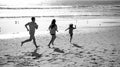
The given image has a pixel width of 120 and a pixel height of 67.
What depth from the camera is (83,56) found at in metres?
7.76

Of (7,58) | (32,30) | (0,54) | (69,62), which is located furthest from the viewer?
(32,30)

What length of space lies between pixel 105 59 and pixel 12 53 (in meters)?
4.59

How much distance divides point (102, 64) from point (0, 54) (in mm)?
4918

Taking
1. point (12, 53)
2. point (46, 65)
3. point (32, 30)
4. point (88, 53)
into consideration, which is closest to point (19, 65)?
point (46, 65)

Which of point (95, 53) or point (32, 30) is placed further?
point (32, 30)

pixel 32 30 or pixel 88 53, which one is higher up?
pixel 32 30

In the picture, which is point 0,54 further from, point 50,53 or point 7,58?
point 50,53

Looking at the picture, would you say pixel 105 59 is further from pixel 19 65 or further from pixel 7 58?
pixel 7 58

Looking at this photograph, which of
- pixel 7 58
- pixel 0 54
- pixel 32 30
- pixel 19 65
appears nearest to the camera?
pixel 19 65

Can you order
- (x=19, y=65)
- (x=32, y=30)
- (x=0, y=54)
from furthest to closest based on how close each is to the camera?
(x=32, y=30), (x=0, y=54), (x=19, y=65)

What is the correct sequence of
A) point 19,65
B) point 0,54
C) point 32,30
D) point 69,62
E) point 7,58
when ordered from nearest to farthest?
point 19,65, point 69,62, point 7,58, point 0,54, point 32,30

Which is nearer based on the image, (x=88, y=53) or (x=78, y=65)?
(x=78, y=65)

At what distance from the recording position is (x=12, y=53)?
8273 mm

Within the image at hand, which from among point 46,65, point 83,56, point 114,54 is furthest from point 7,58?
point 114,54
